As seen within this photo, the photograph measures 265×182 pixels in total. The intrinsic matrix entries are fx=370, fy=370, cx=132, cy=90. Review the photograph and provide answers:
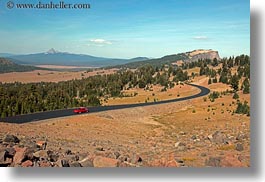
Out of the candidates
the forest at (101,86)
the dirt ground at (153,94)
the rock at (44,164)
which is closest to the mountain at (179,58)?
the forest at (101,86)

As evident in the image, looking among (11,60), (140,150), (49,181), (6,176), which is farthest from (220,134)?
(11,60)

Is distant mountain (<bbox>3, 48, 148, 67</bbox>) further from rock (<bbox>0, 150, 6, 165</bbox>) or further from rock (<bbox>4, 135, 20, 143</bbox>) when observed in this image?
rock (<bbox>0, 150, 6, 165</bbox>)

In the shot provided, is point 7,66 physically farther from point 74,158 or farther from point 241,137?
point 241,137

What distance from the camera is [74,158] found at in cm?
862

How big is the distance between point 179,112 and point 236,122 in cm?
172

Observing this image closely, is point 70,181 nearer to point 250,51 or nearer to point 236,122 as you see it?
point 236,122

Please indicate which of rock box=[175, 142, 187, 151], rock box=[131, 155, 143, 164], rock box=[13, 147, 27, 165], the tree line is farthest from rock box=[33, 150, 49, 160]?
rock box=[175, 142, 187, 151]

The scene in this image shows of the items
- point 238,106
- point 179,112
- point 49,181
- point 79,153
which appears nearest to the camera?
point 49,181

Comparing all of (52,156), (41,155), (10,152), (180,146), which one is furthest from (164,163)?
(10,152)

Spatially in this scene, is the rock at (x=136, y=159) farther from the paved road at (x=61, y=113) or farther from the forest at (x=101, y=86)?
the forest at (x=101, y=86)

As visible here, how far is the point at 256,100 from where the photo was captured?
8352 millimetres

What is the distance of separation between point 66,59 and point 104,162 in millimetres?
3841

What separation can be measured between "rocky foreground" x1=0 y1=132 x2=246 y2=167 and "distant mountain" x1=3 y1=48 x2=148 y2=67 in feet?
8.08

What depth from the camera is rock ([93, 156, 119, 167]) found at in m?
8.39
